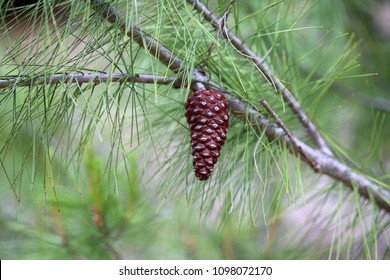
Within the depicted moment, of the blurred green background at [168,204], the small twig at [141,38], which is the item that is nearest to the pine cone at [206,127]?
the small twig at [141,38]

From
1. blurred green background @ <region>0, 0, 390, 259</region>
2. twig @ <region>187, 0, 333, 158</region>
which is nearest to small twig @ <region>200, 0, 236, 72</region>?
twig @ <region>187, 0, 333, 158</region>

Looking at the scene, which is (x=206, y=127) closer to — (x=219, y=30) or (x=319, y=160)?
(x=219, y=30)

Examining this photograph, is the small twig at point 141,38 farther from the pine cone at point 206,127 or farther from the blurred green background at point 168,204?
the blurred green background at point 168,204

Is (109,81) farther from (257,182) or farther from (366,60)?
(366,60)

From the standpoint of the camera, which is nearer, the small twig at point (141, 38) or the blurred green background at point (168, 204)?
the small twig at point (141, 38)

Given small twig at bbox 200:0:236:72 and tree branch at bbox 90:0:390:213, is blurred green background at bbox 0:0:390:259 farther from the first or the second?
small twig at bbox 200:0:236:72

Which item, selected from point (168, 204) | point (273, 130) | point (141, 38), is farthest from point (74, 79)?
point (168, 204)
